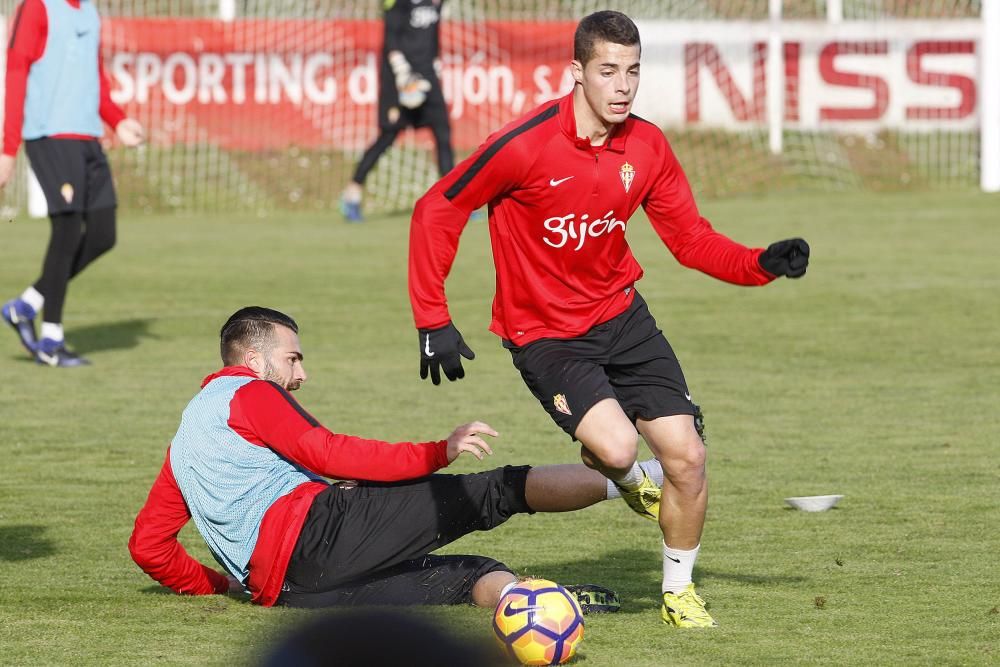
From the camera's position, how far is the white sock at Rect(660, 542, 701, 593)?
5617 millimetres

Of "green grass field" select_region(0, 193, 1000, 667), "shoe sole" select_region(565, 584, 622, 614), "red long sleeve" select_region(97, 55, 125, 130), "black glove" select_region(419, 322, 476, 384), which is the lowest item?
"green grass field" select_region(0, 193, 1000, 667)

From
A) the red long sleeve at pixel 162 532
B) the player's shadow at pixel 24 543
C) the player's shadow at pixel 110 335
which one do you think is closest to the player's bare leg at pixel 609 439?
the red long sleeve at pixel 162 532

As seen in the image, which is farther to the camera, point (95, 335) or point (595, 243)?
point (95, 335)

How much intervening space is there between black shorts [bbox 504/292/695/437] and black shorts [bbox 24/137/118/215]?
6.03 meters

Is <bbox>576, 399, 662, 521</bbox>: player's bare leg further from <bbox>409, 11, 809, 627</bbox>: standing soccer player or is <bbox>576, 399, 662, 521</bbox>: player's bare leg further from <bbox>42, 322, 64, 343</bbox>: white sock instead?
<bbox>42, 322, 64, 343</bbox>: white sock

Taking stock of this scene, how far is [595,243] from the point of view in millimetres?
5949

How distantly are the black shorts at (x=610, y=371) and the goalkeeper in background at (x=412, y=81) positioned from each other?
1374 centimetres

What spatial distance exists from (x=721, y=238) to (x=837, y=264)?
10.4m

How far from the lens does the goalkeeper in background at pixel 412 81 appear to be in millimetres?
19672

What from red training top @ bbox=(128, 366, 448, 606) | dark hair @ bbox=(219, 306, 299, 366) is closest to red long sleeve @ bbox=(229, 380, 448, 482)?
red training top @ bbox=(128, 366, 448, 606)

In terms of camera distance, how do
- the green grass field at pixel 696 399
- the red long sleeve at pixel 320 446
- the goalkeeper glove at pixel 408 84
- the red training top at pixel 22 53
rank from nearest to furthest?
the red long sleeve at pixel 320 446, the green grass field at pixel 696 399, the red training top at pixel 22 53, the goalkeeper glove at pixel 408 84

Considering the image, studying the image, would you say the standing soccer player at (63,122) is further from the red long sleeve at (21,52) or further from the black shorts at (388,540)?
the black shorts at (388,540)

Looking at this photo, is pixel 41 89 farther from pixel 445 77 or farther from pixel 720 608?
pixel 445 77

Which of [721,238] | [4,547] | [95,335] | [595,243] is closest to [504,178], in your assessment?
[595,243]
